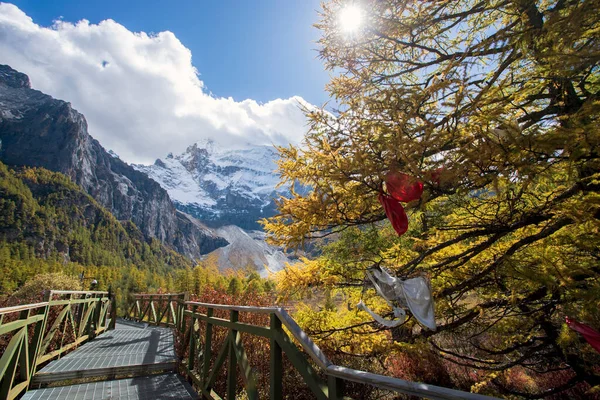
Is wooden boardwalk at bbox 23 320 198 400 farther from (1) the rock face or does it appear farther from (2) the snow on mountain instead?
(1) the rock face

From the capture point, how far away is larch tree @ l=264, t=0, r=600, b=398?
7.45 feet

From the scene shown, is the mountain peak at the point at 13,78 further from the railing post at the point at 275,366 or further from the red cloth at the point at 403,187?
the red cloth at the point at 403,187

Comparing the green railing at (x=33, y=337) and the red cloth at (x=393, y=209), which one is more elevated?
the red cloth at (x=393, y=209)

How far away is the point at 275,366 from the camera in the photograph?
249 centimetres

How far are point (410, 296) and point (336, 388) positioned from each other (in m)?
1.72

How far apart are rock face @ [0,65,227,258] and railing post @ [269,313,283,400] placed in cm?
16295

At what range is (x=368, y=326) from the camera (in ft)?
15.6

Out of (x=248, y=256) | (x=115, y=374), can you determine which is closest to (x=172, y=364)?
(x=115, y=374)

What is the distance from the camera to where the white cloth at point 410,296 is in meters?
3.13

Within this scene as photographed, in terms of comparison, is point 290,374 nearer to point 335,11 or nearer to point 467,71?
point 467,71

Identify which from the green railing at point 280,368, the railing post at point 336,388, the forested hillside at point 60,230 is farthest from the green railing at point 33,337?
the forested hillside at point 60,230

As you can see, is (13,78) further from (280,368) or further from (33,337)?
(280,368)

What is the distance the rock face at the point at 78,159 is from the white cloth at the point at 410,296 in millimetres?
162954

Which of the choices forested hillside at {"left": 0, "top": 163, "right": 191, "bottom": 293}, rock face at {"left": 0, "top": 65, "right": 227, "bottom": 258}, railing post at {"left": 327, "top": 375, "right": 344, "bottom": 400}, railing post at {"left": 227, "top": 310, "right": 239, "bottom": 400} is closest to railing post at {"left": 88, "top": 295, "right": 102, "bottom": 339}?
railing post at {"left": 227, "top": 310, "right": 239, "bottom": 400}
